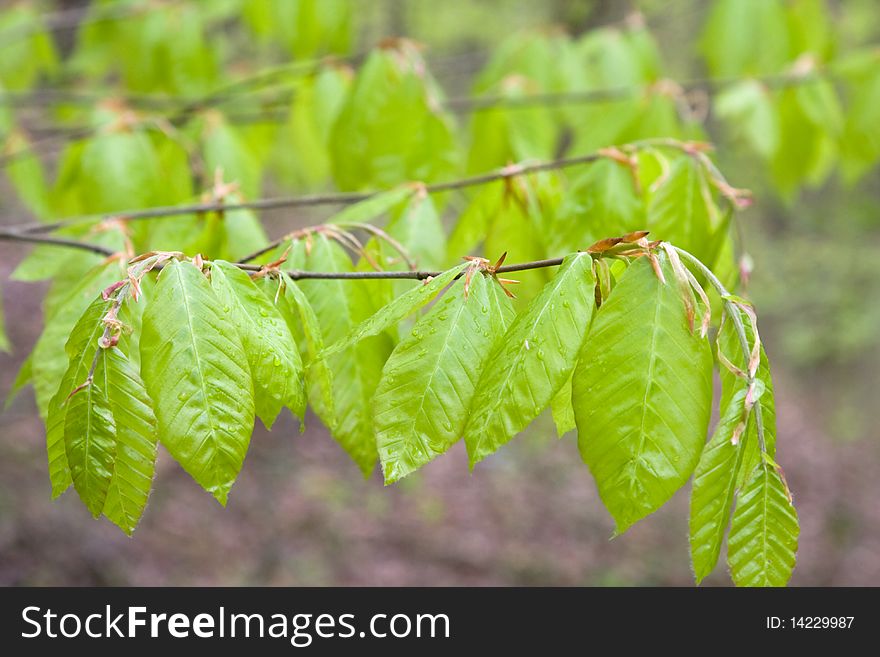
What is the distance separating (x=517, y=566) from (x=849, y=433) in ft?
22.2

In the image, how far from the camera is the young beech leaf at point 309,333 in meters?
1.05

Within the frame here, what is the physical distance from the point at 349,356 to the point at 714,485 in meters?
0.62

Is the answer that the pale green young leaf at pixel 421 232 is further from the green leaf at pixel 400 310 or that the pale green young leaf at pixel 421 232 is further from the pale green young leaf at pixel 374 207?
the green leaf at pixel 400 310

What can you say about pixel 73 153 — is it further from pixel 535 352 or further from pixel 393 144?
pixel 535 352

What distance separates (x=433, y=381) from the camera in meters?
0.93

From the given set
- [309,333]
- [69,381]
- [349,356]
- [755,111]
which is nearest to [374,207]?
[349,356]

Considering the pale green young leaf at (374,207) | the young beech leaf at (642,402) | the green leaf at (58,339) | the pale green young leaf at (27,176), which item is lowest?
the young beech leaf at (642,402)


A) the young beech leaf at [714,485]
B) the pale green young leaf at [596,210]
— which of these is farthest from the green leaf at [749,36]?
the young beech leaf at [714,485]

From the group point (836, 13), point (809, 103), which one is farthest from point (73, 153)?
point (836, 13)

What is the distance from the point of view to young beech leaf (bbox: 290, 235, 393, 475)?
1.19 m

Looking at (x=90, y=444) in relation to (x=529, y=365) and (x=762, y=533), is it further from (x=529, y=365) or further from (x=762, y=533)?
(x=762, y=533)

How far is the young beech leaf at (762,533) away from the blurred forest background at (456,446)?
188 centimetres

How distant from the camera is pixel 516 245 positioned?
157 centimetres

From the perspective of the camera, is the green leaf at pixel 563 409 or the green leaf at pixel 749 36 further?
the green leaf at pixel 749 36
